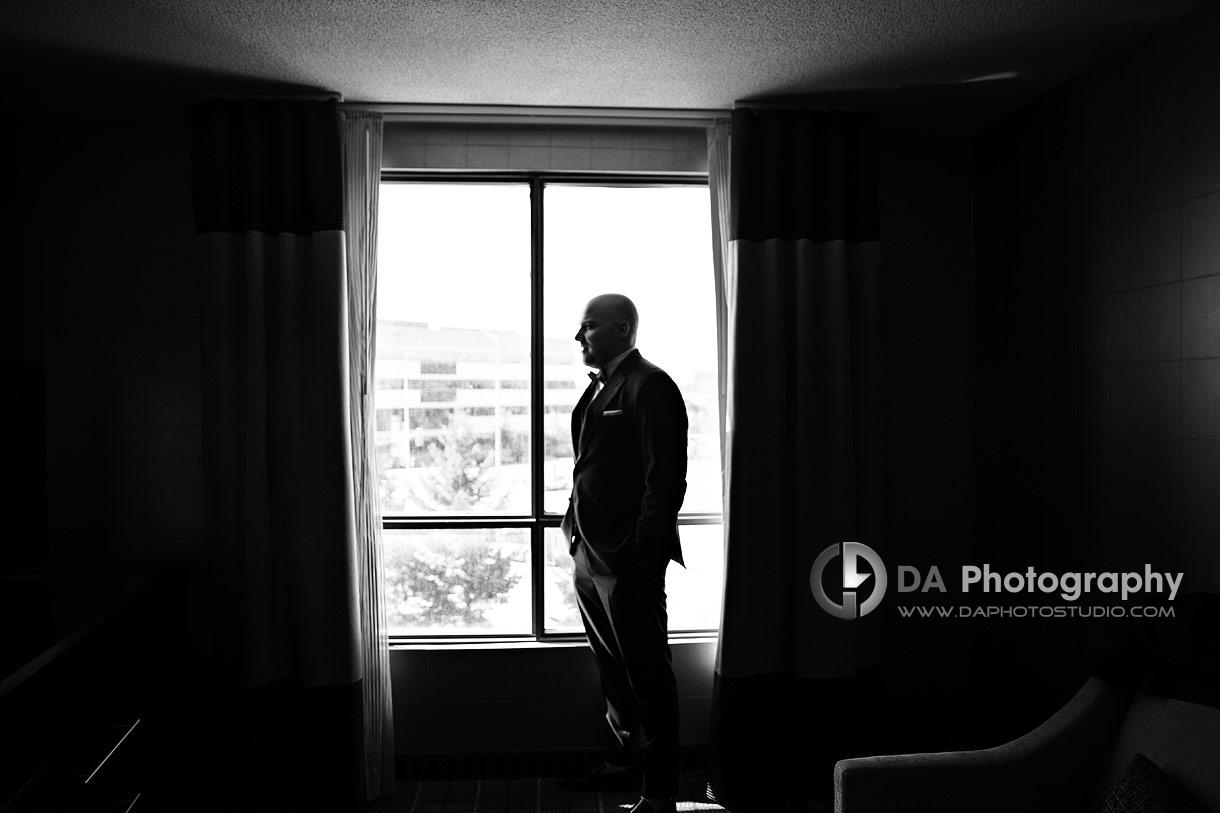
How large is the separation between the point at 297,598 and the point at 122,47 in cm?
185

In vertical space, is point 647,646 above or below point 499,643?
above

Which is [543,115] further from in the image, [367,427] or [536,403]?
[367,427]

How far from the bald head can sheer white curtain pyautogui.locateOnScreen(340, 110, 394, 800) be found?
0.81 m

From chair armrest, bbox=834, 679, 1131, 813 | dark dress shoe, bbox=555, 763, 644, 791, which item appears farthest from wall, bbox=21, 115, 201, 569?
chair armrest, bbox=834, 679, 1131, 813

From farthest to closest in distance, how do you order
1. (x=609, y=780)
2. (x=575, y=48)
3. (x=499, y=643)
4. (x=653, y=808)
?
(x=499, y=643), (x=609, y=780), (x=653, y=808), (x=575, y=48)

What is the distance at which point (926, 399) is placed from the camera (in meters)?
3.35

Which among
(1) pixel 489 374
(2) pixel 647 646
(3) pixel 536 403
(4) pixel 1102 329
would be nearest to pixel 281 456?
(1) pixel 489 374

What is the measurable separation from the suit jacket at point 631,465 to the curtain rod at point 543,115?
96 centimetres

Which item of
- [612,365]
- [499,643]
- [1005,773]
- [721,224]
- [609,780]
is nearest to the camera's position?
[1005,773]

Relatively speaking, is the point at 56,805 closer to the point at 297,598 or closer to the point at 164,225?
the point at 297,598

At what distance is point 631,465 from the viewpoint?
9.04 ft

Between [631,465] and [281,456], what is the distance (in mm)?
1231

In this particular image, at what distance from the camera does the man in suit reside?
104 inches

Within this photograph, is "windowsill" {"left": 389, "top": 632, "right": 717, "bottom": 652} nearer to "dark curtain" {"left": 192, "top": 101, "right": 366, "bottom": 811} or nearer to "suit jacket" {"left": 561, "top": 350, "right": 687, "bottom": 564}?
"dark curtain" {"left": 192, "top": 101, "right": 366, "bottom": 811}
